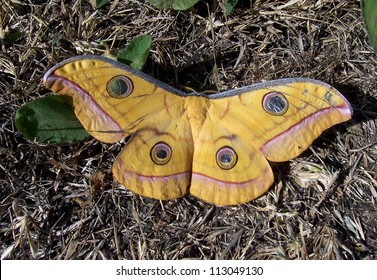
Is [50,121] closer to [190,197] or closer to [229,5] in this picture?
[190,197]

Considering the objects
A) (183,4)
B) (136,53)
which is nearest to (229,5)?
(183,4)

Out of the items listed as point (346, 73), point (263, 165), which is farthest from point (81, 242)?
point (346, 73)

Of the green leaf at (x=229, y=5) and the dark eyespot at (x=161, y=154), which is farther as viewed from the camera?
the green leaf at (x=229, y=5)

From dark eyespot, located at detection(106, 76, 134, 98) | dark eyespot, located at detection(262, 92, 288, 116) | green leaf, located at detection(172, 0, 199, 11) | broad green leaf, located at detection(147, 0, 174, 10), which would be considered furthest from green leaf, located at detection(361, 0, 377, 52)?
dark eyespot, located at detection(106, 76, 134, 98)

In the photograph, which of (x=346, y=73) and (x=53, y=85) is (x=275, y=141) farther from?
(x=53, y=85)

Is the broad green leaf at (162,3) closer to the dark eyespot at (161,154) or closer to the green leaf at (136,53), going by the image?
the green leaf at (136,53)

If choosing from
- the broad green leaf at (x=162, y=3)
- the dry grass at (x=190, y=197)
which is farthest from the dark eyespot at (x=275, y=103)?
the broad green leaf at (x=162, y=3)
